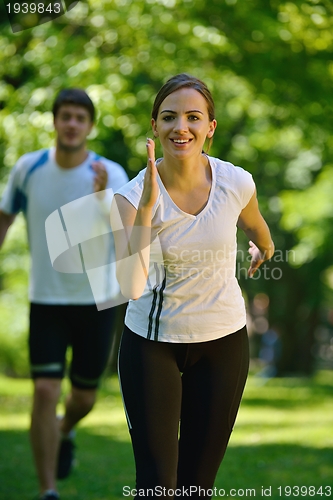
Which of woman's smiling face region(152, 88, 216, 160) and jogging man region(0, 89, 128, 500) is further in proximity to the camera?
jogging man region(0, 89, 128, 500)

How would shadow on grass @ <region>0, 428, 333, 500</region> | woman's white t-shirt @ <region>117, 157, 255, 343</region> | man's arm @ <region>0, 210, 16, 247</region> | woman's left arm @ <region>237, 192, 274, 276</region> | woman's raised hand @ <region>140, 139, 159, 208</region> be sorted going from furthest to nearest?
1. shadow on grass @ <region>0, 428, 333, 500</region>
2. man's arm @ <region>0, 210, 16, 247</region>
3. woman's left arm @ <region>237, 192, 274, 276</region>
4. woman's white t-shirt @ <region>117, 157, 255, 343</region>
5. woman's raised hand @ <region>140, 139, 159, 208</region>

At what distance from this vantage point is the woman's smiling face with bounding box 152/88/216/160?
321 cm

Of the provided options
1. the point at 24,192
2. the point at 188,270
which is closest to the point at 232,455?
the point at 24,192

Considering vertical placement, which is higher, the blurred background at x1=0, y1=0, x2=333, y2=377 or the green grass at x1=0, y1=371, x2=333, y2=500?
the blurred background at x1=0, y1=0, x2=333, y2=377

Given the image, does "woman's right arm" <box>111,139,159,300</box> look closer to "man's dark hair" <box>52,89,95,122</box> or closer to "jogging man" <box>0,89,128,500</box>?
"jogging man" <box>0,89,128,500</box>

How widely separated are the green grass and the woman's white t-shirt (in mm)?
2399

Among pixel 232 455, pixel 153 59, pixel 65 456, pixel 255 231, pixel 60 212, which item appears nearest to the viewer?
pixel 255 231

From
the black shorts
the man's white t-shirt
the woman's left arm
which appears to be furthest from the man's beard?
the woman's left arm

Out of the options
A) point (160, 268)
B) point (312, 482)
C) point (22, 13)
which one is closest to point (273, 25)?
point (22, 13)

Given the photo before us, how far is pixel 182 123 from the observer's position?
10.5ft

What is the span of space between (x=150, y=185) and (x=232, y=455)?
464 centimetres

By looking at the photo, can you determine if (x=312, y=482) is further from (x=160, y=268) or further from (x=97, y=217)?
(x=160, y=268)

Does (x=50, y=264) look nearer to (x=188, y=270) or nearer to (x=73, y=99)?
(x=73, y=99)

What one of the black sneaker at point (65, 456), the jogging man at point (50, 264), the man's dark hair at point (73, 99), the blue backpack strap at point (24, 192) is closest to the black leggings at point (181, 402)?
the jogging man at point (50, 264)
